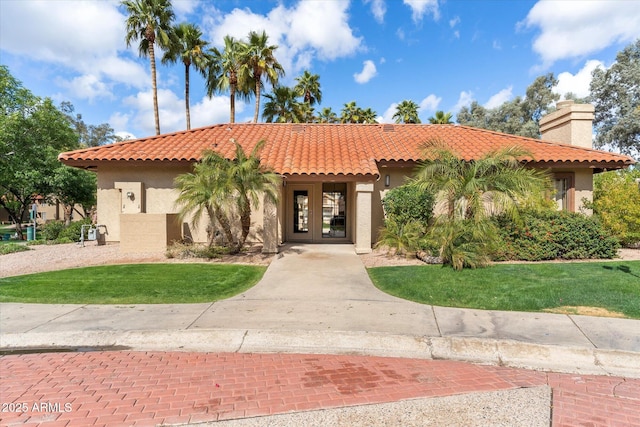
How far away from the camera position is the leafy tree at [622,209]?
11805 millimetres

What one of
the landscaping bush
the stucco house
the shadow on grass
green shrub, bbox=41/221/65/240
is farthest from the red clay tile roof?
green shrub, bbox=41/221/65/240

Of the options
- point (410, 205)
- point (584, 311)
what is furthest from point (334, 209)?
point (584, 311)

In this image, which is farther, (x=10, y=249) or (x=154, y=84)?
(x=154, y=84)

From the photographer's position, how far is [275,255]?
1164 centimetres

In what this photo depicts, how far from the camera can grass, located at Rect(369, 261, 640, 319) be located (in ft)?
22.0

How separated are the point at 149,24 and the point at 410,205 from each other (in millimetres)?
21687

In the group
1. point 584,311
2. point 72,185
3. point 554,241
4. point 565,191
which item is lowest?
point 584,311

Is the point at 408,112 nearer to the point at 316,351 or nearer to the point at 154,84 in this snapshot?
the point at 154,84

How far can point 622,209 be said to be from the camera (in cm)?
1196

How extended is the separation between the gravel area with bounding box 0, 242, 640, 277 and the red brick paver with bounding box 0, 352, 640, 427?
5.80 meters

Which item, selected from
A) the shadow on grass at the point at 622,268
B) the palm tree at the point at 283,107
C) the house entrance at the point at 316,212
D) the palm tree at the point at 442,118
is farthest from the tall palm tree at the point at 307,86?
the shadow on grass at the point at 622,268

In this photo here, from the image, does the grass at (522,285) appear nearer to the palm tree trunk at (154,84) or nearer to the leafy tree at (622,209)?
the leafy tree at (622,209)

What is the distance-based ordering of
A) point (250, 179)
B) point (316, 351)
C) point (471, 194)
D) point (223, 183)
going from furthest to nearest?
1. point (250, 179)
2. point (223, 183)
3. point (471, 194)
4. point (316, 351)

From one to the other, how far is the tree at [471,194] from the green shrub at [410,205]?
1.97ft
